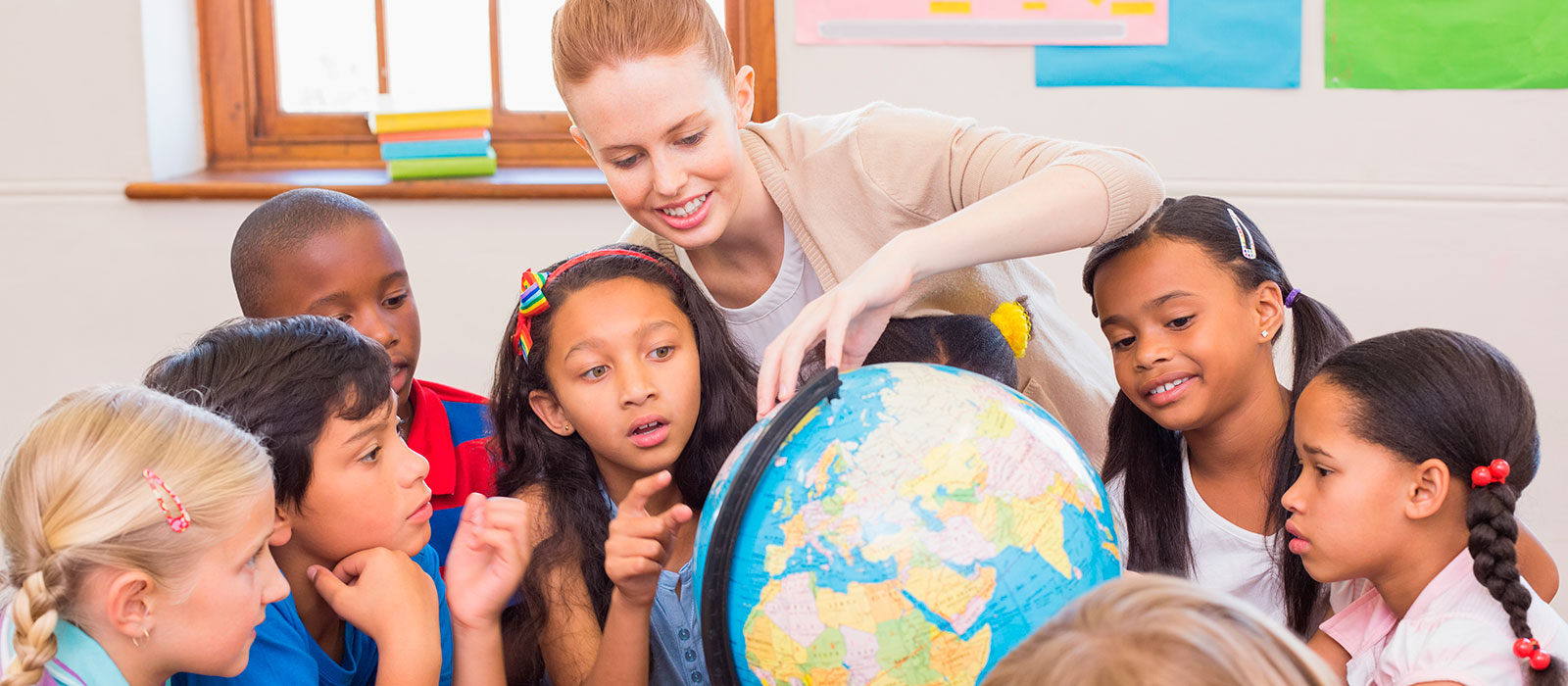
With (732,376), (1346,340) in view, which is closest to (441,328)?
(732,376)

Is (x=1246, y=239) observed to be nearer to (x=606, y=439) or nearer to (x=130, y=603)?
(x=606, y=439)

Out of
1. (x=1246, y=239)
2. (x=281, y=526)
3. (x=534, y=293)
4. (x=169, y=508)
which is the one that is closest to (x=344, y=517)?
(x=281, y=526)

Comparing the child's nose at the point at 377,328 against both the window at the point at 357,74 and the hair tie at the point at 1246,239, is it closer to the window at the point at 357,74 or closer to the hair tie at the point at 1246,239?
the hair tie at the point at 1246,239

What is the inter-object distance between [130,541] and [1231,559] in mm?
1499

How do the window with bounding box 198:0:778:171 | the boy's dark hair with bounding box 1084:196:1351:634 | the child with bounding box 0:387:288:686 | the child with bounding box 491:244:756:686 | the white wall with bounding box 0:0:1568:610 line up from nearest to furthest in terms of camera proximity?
the child with bounding box 0:387:288:686 < the child with bounding box 491:244:756:686 < the boy's dark hair with bounding box 1084:196:1351:634 < the white wall with bounding box 0:0:1568:610 < the window with bounding box 198:0:778:171

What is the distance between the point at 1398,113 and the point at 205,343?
3.05 metres

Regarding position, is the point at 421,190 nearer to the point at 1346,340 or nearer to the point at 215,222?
the point at 215,222

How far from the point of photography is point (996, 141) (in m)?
1.79

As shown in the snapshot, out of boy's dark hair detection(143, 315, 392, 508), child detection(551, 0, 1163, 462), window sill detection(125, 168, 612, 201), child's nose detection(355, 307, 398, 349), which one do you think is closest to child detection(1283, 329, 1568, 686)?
child detection(551, 0, 1163, 462)

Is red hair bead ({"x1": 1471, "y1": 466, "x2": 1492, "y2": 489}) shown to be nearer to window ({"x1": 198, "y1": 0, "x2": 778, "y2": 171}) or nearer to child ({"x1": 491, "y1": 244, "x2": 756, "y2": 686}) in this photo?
child ({"x1": 491, "y1": 244, "x2": 756, "y2": 686})

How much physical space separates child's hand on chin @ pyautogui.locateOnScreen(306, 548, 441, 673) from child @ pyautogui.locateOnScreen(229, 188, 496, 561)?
1.48 ft

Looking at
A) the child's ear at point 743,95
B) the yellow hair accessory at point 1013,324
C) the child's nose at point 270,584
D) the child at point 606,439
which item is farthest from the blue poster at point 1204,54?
the child's nose at point 270,584

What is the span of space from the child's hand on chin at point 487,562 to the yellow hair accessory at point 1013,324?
2.48 ft

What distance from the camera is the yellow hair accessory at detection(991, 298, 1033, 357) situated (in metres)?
1.84
